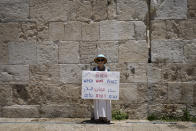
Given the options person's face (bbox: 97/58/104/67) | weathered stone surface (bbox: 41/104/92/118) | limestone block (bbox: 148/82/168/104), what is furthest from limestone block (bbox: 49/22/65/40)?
limestone block (bbox: 148/82/168/104)

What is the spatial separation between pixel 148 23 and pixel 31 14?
2530mm

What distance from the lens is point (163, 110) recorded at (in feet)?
12.4

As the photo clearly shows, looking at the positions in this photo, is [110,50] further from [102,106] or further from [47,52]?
[47,52]

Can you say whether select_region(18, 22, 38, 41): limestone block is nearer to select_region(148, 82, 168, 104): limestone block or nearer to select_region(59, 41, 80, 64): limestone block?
select_region(59, 41, 80, 64): limestone block

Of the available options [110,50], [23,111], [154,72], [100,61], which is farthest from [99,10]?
[23,111]

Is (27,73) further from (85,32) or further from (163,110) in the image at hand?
(163,110)

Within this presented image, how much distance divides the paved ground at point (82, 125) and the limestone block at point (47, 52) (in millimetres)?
1257

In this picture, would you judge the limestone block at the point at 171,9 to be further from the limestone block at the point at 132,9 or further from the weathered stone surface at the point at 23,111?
the weathered stone surface at the point at 23,111

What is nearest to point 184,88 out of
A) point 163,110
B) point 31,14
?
point 163,110

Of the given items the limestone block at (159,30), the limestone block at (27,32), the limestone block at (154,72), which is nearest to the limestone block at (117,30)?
the limestone block at (159,30)

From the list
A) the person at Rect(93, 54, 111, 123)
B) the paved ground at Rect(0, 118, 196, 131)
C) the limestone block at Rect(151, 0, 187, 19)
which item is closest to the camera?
the paved ground at Rect(0, 118, 196, 131)

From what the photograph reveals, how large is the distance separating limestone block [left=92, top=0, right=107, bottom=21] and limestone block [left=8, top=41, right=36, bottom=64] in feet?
4.89

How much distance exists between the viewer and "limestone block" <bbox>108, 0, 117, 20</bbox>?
3820 mm

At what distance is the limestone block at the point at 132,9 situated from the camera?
3.79 m
